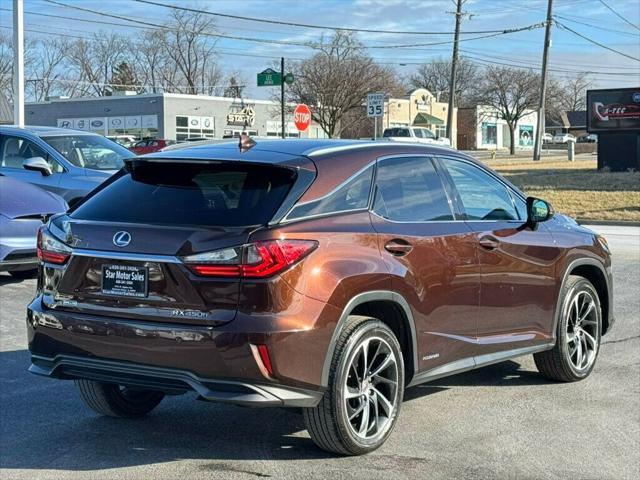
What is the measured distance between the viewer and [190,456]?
475 cm

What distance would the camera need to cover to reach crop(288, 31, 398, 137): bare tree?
162 feet

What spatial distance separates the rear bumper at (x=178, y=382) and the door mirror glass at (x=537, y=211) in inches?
97.2

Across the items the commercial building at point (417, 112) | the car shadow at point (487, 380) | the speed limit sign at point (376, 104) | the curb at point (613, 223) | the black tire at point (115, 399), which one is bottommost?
the curb at point (613, 223)

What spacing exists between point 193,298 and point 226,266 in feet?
0.78

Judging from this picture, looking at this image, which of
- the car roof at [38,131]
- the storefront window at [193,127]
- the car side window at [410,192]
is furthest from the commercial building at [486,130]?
the car side window at [410,192]

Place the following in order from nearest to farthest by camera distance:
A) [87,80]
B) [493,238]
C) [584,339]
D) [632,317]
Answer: [493,238], [584,339], [632,317], [87,80]

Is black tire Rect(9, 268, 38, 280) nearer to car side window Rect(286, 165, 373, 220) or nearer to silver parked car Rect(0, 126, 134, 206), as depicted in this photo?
silver parked car Rect(0, 126, 134, 206)

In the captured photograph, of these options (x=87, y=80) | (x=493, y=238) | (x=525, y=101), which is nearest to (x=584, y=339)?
(x=493, y=238)

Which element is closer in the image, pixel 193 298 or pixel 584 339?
pixel 193 298

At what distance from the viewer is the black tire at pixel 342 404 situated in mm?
4430

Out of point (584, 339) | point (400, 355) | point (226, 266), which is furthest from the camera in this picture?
point (584, 339)

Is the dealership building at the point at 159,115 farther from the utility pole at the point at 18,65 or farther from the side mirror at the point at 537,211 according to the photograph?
the side mirror at the point at 537,211

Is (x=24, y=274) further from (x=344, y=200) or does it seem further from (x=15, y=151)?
(x=344, y=200)

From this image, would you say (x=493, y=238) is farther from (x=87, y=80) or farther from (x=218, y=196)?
(x=87, y=80)
